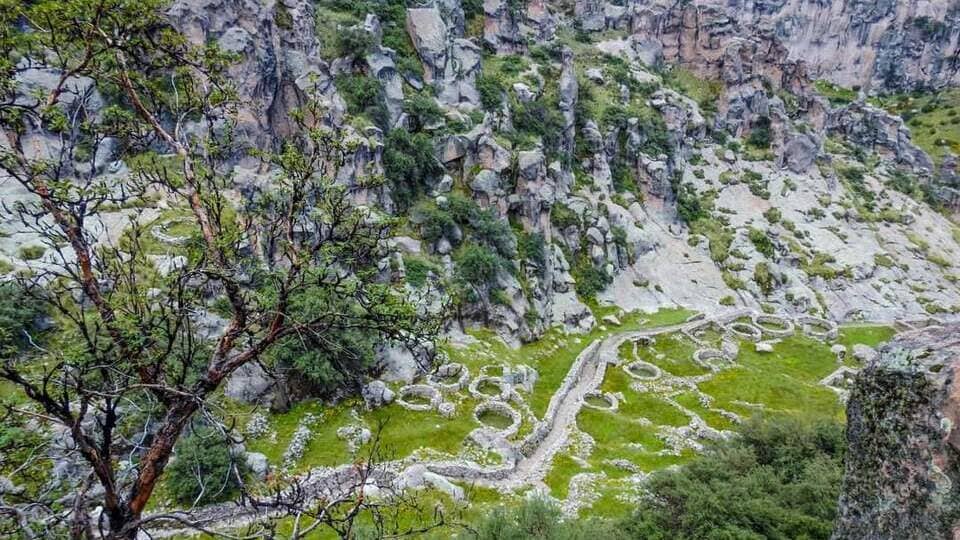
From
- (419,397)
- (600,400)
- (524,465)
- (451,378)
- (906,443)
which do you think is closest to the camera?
(906,443)

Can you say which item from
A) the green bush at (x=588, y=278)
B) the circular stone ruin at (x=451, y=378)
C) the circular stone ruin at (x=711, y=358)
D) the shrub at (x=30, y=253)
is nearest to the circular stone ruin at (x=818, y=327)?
the circular stone ruin at (x=711, y=358)

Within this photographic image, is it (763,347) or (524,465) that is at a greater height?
(524,465)

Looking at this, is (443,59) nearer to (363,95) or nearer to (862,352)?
(363,95)

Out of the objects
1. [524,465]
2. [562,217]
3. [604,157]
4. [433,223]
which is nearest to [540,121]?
[604,157]

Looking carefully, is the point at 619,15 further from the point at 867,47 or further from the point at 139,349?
the point at 139,349

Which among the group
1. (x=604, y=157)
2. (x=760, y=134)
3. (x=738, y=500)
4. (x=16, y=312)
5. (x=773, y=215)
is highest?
(x=760, y=134)

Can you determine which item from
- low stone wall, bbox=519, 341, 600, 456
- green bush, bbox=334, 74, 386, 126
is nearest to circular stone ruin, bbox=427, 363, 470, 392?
low stone wall, bbox=519, 341, 600, 456

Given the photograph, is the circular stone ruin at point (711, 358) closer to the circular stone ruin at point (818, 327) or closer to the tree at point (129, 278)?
the circular stone ruin at point (818, 327)
